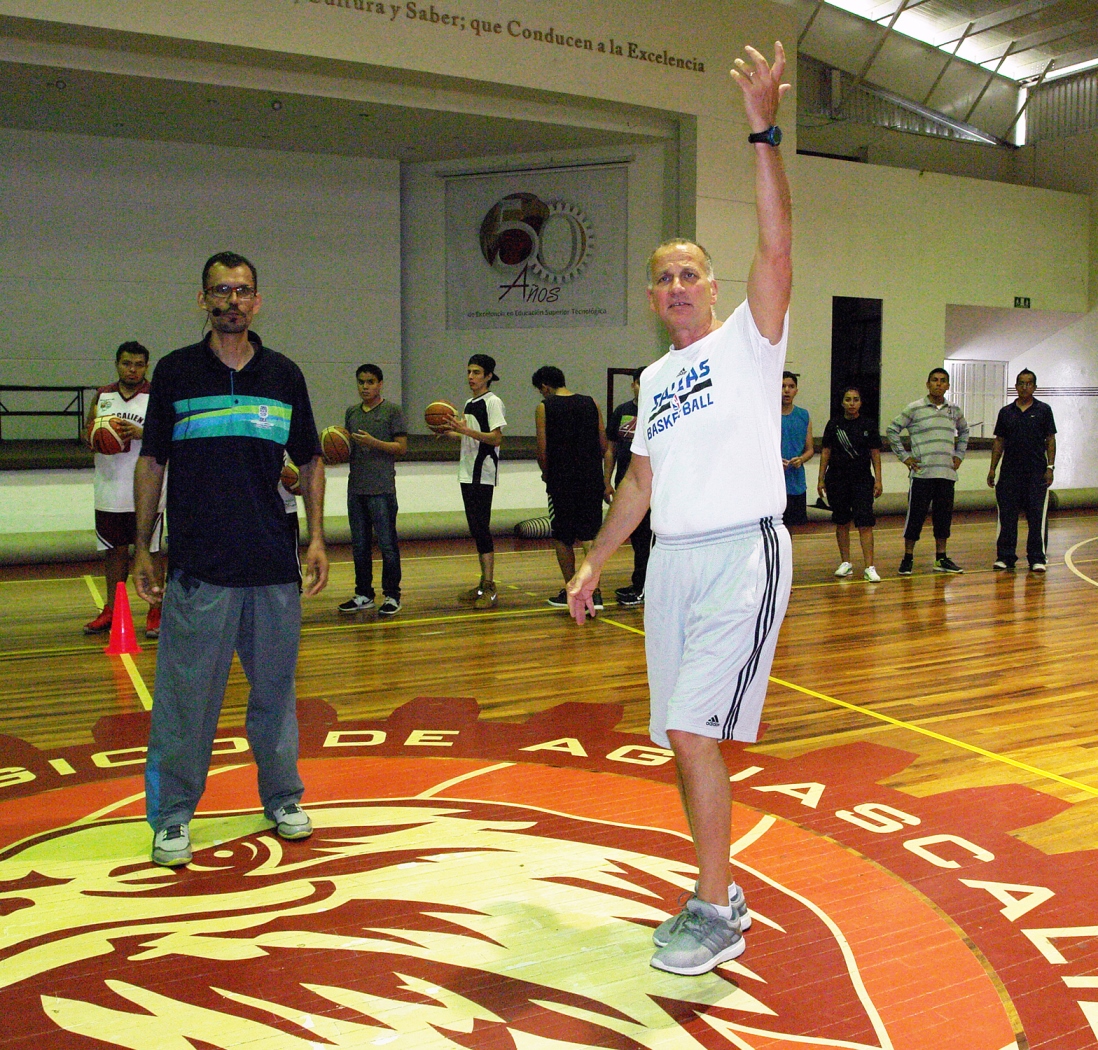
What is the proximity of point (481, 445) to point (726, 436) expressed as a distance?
497 centimetres

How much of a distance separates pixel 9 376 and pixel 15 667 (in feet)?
31.7

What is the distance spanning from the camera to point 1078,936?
274 centimetres

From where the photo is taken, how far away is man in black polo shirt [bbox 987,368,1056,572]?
8766 mm

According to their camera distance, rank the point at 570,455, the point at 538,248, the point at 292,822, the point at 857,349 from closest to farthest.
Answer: the point at 292,822, the point at 570,455, the point at 538,248, the point at 857,349

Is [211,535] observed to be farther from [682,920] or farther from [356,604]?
[356,604]

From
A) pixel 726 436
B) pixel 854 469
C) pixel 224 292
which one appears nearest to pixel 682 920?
pixel 726 436

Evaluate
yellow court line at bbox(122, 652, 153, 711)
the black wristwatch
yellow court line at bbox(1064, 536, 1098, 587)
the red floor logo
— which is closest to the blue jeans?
yellow court line at bbox(122, 652, 153, 711)

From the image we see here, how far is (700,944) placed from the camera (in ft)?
8.27

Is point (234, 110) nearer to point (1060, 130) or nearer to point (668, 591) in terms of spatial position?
point (668, 591)

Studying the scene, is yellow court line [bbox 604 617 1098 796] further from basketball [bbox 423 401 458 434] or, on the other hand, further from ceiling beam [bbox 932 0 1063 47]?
ceiling beam [bbox 932 0 1063 47]

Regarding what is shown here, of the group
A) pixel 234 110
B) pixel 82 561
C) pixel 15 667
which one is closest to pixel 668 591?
pixel 15 667

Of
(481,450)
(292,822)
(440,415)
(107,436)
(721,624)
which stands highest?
(440,415)

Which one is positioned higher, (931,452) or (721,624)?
(931,452)

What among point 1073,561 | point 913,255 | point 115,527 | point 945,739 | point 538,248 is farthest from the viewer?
point 913,255
